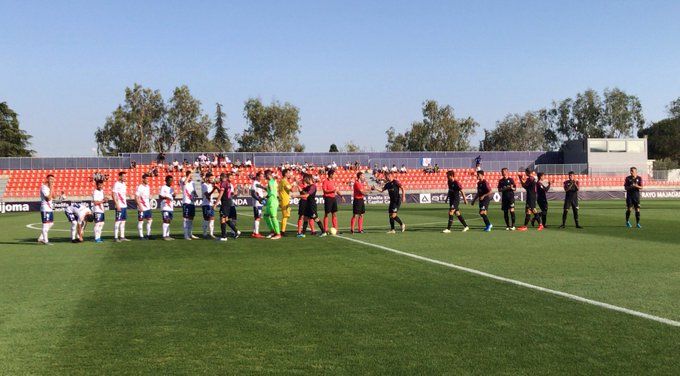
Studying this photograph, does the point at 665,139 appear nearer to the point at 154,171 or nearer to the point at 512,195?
the point at 154,171

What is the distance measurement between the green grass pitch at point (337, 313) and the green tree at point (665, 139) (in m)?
97.1

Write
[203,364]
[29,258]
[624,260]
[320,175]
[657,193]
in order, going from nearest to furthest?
[203,364] < [624,260] < [29,258] < [657,193] < [320,175]

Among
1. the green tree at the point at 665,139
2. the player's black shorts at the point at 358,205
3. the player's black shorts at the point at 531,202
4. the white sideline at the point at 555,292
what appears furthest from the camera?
the green tree at the point at 665,139

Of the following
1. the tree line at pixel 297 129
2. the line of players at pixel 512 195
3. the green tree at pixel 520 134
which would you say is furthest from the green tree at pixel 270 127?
the line of players at pixel 512 195

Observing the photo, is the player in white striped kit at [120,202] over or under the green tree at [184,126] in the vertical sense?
under

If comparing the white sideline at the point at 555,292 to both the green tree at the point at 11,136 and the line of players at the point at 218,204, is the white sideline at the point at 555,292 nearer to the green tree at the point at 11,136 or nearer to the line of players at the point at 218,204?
the line of players at the point at 218,204

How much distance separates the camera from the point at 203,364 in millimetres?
5211

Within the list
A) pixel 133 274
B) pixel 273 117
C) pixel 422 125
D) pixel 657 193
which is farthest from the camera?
pixel 422 125

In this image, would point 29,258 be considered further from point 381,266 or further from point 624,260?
point 624,260

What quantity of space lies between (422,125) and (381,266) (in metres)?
86.1

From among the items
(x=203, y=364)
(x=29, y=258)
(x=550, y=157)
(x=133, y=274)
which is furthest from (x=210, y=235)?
(x=550, y=157)

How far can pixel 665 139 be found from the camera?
98.2 m

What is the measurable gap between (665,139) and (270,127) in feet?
217

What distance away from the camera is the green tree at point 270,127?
82188mm
